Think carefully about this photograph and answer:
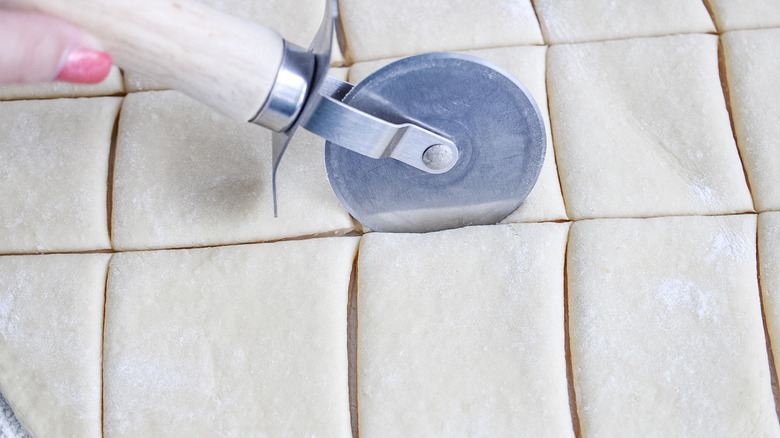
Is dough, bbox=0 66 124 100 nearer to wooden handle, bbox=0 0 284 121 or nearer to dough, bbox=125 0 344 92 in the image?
dough, bbox=125 0 344 92

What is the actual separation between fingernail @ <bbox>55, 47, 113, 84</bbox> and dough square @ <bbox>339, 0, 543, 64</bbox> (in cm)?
53

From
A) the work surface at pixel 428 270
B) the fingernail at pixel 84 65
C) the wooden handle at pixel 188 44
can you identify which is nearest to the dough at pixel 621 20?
the work surface at pixel 428 270

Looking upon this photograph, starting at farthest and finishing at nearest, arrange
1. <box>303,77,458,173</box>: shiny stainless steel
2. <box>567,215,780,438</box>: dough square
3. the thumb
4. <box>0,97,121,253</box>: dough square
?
<box>0,97,121,253</box>: dough square < <box>567,215,780,438</box>: dough square < <box>303,77,458,173</box>: shiny stainless steel < the thumb

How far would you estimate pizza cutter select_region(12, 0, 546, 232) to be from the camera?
0.58 metres

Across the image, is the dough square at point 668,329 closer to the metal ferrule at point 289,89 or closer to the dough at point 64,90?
the metal ferrule at point 289,89

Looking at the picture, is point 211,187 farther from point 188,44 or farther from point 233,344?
point 188,44

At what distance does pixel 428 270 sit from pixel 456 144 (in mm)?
209

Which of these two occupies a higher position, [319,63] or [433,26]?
[433,26]

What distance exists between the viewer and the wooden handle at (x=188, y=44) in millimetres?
554

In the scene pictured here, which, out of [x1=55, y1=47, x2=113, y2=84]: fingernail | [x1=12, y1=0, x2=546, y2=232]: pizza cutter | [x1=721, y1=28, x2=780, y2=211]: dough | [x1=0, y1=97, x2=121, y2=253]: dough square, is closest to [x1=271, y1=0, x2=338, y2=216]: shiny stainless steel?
[x1=12, y1=0, x2=546, y2=232]: pizza cutter

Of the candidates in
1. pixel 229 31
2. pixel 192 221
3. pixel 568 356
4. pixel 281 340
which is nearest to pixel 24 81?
pixel 229 31

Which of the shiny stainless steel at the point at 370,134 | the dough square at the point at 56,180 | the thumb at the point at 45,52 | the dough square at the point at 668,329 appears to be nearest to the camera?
the thumb at the point at 45,52

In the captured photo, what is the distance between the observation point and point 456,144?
0.82 m

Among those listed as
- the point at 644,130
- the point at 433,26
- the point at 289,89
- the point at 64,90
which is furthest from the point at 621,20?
the point at 64,90
